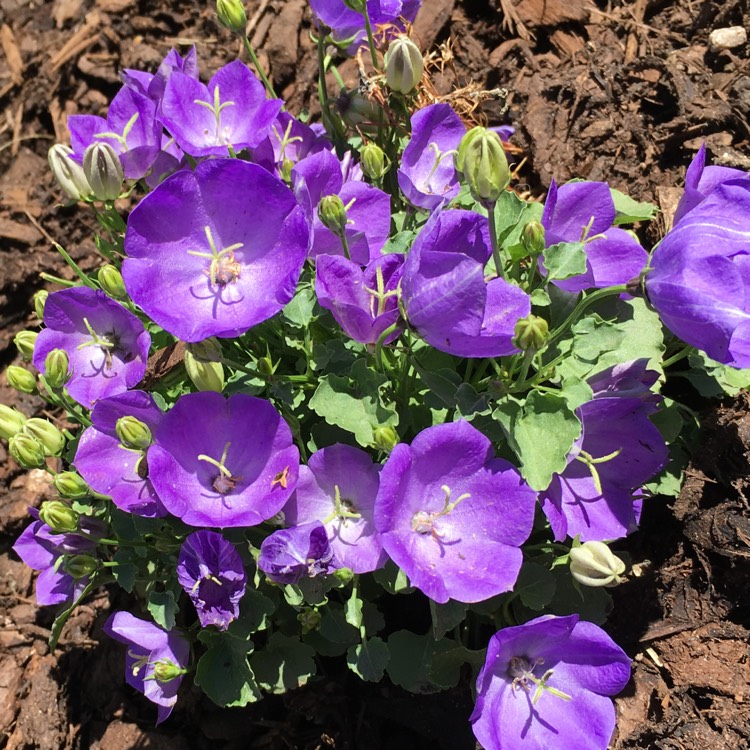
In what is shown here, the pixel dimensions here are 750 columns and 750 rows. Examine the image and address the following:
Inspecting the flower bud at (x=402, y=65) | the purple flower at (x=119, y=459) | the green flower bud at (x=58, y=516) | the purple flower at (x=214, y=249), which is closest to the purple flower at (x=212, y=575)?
the purple flower at (x=119, y=459)

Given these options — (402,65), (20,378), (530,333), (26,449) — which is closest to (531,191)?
(402,65)

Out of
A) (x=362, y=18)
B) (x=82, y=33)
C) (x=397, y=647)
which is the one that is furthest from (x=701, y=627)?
(x=82, y=33)

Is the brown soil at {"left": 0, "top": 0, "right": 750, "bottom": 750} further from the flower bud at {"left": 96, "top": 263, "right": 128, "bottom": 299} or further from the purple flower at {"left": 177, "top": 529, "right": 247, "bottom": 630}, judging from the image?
the flower bud at {"left": 96, "top": 263, "right": 128, "bottom": 299}

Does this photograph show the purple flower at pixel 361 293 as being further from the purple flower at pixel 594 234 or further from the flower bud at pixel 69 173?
the flower bud at pixel 69 173

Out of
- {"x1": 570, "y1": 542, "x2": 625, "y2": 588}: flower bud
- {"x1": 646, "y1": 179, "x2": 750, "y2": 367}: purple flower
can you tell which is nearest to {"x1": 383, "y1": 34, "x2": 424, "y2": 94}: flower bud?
{"x1": 646, "y1": 179, "x2": 750, "y2": 367}: purple flower

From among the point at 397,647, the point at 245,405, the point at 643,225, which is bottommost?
the point at 397,647

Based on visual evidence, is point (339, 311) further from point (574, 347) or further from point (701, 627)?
point (701, 627)
